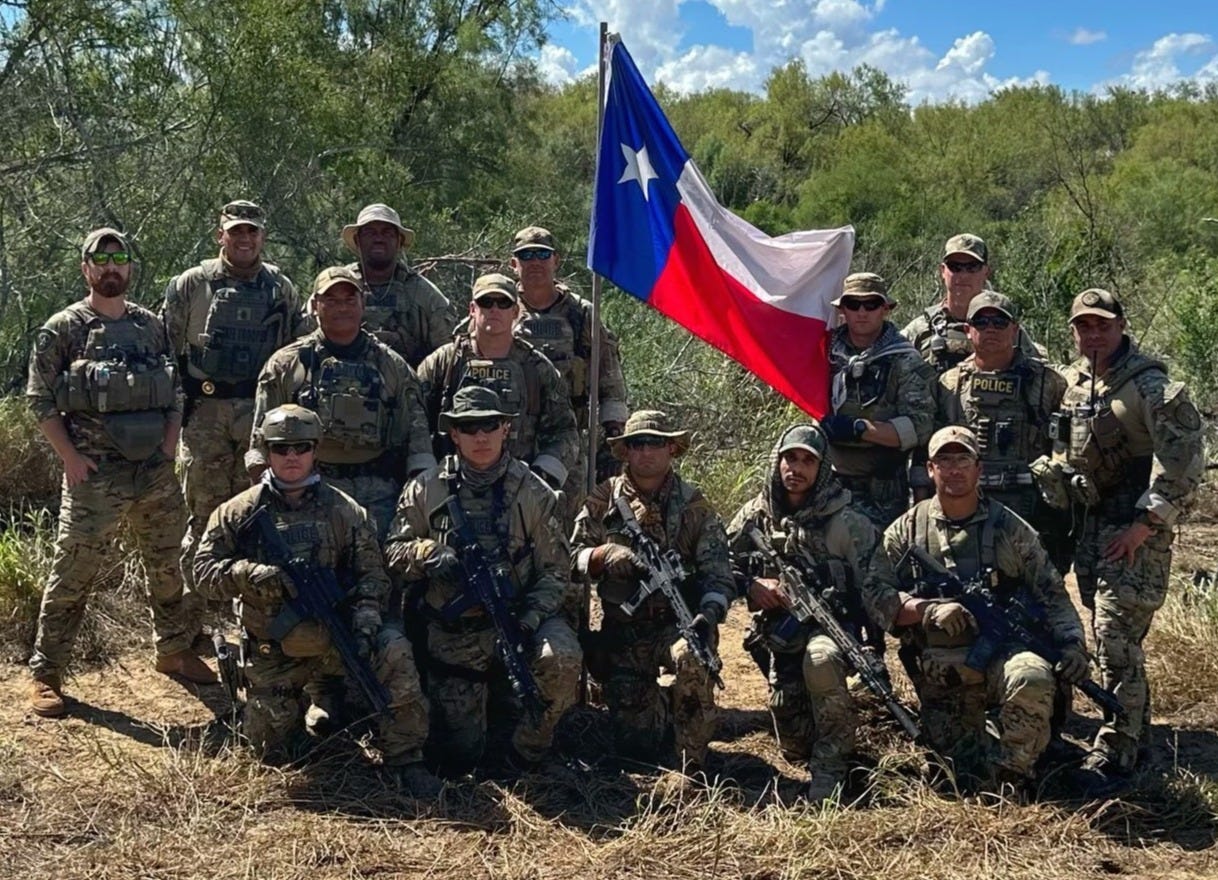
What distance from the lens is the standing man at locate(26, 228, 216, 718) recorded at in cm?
565

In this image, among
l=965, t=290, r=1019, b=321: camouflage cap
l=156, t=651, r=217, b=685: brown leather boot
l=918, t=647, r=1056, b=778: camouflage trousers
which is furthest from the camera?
l=156, t=651, r=217, b=685: brown leather boot

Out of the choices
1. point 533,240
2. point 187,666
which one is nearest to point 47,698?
point 187,666

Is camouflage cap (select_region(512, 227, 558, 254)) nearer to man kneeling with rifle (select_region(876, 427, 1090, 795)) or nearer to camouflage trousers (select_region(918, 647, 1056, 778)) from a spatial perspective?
man kneeling with rifle (select_region(876, 427, 1090, 795))

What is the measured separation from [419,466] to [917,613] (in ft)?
7.46

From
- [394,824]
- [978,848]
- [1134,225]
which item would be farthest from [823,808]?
[1134,225]

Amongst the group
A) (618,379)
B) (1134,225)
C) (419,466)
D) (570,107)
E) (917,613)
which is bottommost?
(917,613)

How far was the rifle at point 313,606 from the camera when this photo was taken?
4.89 metres

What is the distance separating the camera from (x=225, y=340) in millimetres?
6020

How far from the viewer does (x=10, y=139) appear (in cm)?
955

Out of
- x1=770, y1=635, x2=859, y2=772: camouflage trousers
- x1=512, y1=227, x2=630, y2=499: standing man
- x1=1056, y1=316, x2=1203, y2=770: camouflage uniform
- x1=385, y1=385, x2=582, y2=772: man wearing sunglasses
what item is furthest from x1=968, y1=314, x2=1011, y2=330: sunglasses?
x1=385, y1=385, x2=582, y2=772: man wearing sunglasses

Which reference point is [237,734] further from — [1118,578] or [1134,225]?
[1134,225]

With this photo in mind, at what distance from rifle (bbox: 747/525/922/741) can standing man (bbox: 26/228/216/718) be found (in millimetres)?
2931

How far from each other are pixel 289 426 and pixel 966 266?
11.0 feet

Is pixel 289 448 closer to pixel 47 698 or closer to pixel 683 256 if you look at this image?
pixel 47 698
